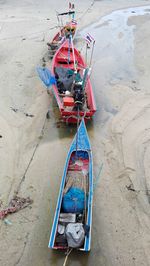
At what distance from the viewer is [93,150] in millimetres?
7949

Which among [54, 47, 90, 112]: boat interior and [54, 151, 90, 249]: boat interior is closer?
[54, 151, 90, 249]: boat interior

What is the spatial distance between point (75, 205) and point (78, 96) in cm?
390

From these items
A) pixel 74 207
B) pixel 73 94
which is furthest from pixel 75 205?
pixel 73 94

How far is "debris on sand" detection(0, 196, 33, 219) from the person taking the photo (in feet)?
20.1

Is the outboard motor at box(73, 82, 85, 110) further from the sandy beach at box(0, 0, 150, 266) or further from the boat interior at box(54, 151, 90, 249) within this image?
the boat interior at box(54, 151, 90, 249)

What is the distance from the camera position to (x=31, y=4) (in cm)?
2012

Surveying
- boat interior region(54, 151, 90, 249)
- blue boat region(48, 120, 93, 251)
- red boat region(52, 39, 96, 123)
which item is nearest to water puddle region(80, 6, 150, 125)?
red boat region(52, 39, 96, 123)

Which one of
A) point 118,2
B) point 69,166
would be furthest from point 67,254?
point 118,2

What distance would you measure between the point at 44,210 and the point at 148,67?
8891mm

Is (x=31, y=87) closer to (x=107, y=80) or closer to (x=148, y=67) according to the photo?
(x=107, y=80)

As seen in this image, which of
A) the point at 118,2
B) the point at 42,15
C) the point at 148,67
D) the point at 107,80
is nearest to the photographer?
the point at 107,80

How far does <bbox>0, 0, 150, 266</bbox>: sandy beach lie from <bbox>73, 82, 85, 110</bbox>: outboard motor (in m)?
0.88

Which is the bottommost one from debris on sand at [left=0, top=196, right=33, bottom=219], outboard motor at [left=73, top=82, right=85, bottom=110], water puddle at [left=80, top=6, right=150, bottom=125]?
debris on sand at [left=0, top=196, right=33, bottom=219]

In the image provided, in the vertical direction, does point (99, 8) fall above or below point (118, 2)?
below
